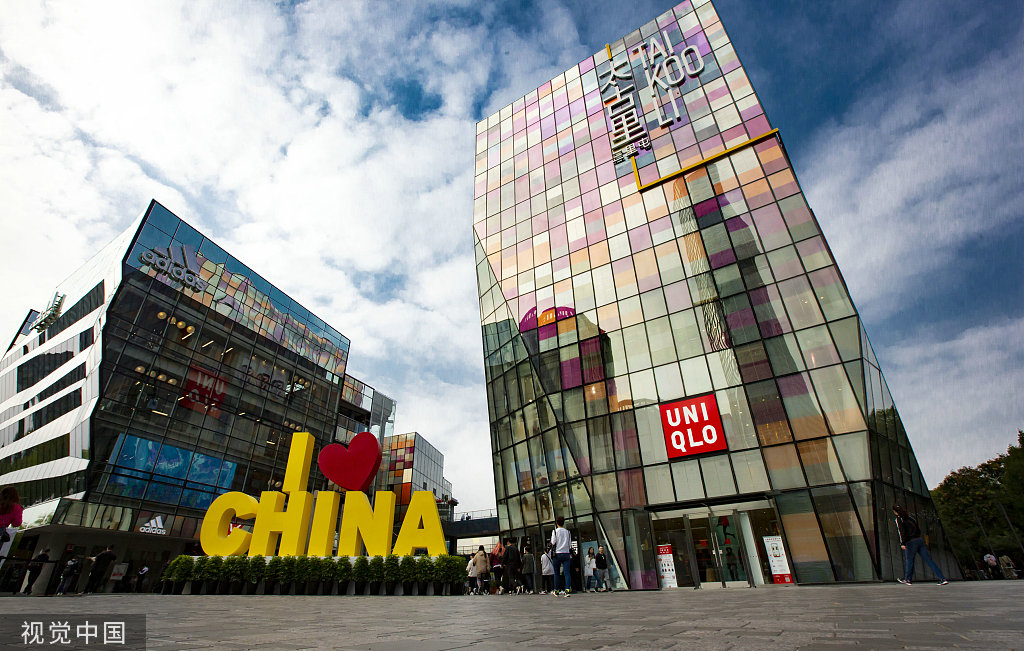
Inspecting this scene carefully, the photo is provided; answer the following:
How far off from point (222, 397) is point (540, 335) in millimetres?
29484

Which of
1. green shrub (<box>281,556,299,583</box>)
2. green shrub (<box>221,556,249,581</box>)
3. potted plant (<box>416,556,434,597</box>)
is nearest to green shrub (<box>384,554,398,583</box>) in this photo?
potted plant (<box>416,556,434,597</box>)

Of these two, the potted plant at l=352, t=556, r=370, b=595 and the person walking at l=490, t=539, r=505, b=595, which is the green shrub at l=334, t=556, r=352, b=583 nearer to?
the potted plant at l=352, t=556, r=370, b=595

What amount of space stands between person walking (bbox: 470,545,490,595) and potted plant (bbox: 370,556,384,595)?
12.1ft

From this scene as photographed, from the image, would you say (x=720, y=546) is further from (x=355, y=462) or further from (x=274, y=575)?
(x=274, y=575)

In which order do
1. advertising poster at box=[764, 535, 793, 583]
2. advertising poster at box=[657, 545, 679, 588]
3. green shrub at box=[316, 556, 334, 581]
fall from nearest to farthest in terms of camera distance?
advertising poster at box=[764, 535, 793, 583], advertising poster at box=[657, 545, 679, 588], green shrub at box=[316, 556, 334, 581]

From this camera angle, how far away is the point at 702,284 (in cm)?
2052

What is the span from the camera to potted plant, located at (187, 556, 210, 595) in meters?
20.6

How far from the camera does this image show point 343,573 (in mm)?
18828

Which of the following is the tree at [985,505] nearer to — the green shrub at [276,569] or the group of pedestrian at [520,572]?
the group of pedestrian at [520,572]

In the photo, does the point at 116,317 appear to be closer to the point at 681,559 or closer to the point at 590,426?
the point at 590,426

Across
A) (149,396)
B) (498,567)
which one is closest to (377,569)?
(498,567)

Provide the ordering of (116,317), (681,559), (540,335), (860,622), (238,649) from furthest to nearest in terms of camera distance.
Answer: (116,317) < (540,335) < (681,559) < (860,622) < (238,649)

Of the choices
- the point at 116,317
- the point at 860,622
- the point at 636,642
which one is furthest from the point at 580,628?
the point at 116,317

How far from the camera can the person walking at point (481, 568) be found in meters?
17.5
